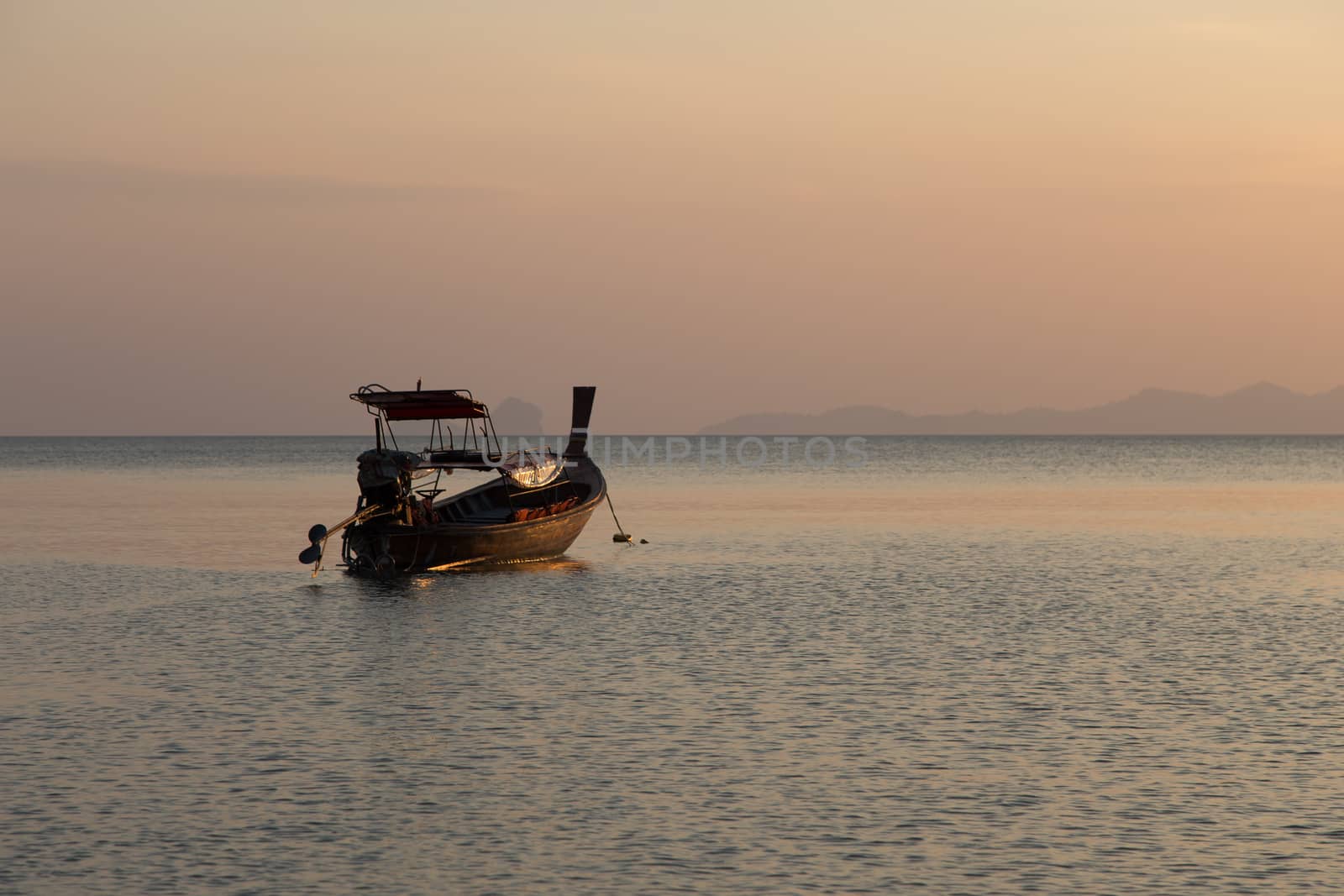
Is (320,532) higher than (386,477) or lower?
lower

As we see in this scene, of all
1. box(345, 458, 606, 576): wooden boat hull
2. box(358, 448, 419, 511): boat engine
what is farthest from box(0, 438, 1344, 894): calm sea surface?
box(358, 448, 419, 511): boat engine

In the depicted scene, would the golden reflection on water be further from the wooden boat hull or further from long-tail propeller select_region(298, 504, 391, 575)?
long-tail propeller select_region(298, 504, 391, 575)

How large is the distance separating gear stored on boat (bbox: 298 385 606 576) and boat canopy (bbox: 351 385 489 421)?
2 centimetres

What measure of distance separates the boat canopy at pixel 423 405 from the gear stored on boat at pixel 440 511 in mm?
25

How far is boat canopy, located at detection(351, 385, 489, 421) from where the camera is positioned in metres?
Answer: 40.3

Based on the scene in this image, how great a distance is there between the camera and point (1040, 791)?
16.4 m

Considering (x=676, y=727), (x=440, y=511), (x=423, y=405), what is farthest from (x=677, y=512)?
(x=676, y=727)

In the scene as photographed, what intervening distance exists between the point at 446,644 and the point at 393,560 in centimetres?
1209

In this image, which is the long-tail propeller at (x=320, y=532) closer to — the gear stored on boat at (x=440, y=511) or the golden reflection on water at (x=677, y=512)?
the gear stored on boat at (x=440, y=511)

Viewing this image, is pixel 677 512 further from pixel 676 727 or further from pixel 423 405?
pixel 676 727

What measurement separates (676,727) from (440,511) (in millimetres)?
27530

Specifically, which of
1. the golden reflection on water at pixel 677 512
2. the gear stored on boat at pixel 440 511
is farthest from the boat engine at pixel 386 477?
the golden reflection on water at pixel 677 512

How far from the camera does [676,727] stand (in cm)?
2005

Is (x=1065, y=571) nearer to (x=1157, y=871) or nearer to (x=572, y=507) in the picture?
(x=572, y=507)
